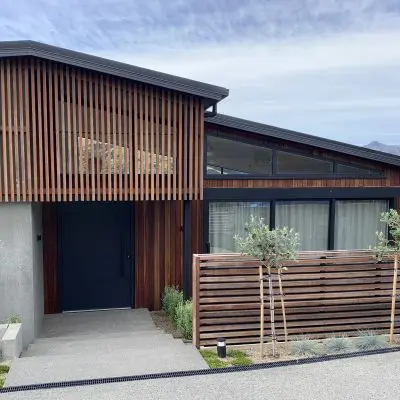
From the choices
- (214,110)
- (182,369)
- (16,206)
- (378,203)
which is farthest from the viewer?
(378,203)

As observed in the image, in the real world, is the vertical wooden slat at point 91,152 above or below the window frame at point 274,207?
above

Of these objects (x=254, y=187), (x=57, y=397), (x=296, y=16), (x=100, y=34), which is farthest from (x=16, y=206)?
(x=100, y=34)

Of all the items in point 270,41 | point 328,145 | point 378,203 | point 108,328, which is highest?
point 270,41

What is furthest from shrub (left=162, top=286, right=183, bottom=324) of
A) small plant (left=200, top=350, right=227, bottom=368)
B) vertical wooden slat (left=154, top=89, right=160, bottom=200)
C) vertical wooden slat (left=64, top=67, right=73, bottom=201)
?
vertical wooden slat (left=64, top=67, right=73, bottom=201)

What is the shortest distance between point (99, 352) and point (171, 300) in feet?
8.38

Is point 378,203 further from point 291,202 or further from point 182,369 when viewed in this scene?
point 182,369

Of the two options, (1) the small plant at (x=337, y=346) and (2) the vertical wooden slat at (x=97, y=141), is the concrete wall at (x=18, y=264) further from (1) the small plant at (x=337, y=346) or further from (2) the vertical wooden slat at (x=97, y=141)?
(1) the small plant at (x=337, y=346)

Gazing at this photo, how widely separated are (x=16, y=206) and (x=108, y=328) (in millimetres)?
2780

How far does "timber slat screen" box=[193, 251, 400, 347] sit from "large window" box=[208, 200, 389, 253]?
228 centimetres

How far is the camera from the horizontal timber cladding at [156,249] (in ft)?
32.6

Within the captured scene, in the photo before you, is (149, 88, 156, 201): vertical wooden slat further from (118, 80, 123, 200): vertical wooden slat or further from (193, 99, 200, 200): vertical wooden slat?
(193, 99, 200, 200): vertical wooden slat

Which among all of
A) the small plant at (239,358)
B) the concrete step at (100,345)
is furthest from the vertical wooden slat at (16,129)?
the small plant at (239,358)

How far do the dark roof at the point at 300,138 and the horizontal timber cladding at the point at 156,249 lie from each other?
2.05m

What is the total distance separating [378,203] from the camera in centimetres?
1034
